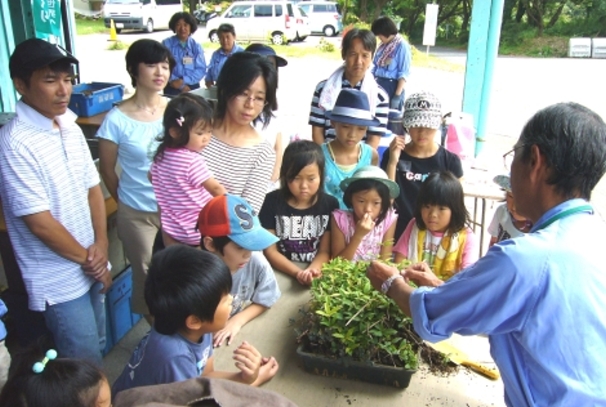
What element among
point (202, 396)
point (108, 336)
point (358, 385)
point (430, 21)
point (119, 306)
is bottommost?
point (108, 336)

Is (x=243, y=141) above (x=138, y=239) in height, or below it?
above

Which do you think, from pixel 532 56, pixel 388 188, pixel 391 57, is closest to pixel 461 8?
pixel 532 56

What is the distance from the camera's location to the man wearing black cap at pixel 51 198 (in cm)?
193

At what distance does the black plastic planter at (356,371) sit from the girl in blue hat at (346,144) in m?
1.21

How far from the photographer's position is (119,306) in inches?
121

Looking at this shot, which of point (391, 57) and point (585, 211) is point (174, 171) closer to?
point (585, 211)

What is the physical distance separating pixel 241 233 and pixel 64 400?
783 mm

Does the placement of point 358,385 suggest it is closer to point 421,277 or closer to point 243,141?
point 421,277

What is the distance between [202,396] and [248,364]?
34 cm

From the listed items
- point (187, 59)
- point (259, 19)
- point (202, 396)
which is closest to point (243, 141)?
point (202, 396)

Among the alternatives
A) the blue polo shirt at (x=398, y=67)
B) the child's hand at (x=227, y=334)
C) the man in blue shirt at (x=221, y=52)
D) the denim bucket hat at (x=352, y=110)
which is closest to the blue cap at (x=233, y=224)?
the child's hand at (x=227, y=334)

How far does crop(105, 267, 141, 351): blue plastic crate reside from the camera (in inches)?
118

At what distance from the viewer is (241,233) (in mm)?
1858

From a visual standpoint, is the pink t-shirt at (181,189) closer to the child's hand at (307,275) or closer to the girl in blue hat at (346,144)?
the child's hand at (307,275)
